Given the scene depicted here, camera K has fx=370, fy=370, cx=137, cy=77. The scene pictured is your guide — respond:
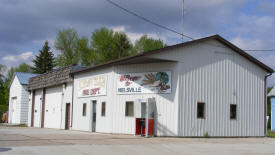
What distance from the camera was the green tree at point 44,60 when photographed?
231 ft

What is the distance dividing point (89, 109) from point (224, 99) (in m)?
9.82

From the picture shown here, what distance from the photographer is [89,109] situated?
2694 cm

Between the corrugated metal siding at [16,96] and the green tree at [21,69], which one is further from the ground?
the green tree at [21,69]

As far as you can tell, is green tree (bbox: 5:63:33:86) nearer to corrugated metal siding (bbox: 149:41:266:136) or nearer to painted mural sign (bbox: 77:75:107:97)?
painted mural sign (bbox: 77:75:107:97)

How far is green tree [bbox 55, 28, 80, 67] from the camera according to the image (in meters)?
64.8

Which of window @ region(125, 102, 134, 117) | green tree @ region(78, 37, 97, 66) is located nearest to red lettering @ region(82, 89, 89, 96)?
window @ region(125, 102, 134, 117)

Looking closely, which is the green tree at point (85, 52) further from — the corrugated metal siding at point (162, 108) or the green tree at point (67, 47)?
the corrugated metal siding at point (162, 108)

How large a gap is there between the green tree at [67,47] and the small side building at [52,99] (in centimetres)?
2471

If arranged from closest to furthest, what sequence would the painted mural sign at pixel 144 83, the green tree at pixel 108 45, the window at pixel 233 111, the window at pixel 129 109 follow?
the painted mural sign at pixel 144 83
the window at pixel 129 109
the window at pixel 233 111
the green tree at pixel 108 45

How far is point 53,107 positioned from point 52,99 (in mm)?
855

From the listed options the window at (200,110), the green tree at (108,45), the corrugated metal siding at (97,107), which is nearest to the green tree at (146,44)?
the green tree at (108,45)

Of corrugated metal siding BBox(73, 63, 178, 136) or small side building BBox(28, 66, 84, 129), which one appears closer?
corrugated metal siding BBox(73, 63, 178, 136)

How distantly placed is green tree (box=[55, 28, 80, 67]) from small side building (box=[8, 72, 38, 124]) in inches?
732

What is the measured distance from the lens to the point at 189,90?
70.6 feet
